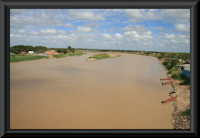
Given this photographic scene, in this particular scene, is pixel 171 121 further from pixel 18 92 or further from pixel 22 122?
pixel 18 92

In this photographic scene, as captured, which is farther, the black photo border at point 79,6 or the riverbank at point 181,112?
the riverbank at point 181,112

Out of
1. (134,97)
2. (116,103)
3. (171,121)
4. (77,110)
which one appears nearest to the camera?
(171,121)

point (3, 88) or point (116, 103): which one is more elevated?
point (3, 88)

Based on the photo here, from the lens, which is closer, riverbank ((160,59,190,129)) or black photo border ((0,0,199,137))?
A: black photo border ((0,0,199,137))

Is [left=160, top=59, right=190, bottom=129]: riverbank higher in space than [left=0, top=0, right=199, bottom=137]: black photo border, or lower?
lower

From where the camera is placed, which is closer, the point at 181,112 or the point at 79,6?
the point at 79,6

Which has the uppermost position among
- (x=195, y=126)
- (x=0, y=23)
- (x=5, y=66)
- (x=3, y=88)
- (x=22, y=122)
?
(x=0, y=23)

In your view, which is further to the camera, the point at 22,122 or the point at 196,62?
the point at 22,122

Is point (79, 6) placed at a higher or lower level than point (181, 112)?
higher

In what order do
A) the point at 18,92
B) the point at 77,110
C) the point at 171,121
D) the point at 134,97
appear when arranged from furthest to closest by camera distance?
the point at 18,92 < the point at 134,97 < the point at 77,110 < the point at 171,121

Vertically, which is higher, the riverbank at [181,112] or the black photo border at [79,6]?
the black photo border at [79,6]

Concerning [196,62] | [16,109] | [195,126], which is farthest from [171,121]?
[16,109]
